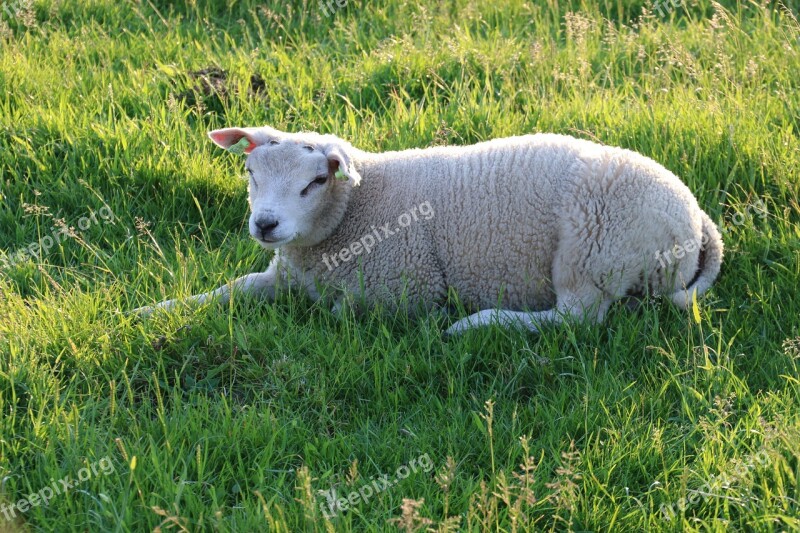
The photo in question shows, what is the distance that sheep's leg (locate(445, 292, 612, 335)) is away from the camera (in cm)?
415

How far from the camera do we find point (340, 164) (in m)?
4.25

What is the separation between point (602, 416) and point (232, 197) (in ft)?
8.68

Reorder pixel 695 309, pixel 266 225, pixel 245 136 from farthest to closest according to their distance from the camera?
pixel 245 136 < pixel 266 225 < pixel 695 309

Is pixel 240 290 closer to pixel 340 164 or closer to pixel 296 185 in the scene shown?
pixel 296 185

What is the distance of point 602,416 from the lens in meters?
3.54

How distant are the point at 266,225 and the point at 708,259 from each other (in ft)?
6.81

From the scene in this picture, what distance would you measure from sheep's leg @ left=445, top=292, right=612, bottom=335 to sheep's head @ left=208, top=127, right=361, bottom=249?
82cm

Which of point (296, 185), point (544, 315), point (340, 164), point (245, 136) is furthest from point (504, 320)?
point (245, 136)

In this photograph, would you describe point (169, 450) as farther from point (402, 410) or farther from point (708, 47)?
point (708, 47)

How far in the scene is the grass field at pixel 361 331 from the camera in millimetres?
3168

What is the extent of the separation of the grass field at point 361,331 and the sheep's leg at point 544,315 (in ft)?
0.23

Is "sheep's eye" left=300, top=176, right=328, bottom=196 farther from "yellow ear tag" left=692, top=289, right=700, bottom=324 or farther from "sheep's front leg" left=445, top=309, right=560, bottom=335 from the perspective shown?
"yellow ear tag" left=692, top=289, right=700, bottom=324

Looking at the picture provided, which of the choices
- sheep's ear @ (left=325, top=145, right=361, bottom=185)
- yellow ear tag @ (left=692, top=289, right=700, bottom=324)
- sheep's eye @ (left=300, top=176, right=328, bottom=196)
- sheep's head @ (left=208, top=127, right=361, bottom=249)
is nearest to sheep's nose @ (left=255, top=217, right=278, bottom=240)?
sheep's head @ (left=208, top=127, right=361, bottom=249)

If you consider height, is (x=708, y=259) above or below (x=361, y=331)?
below
